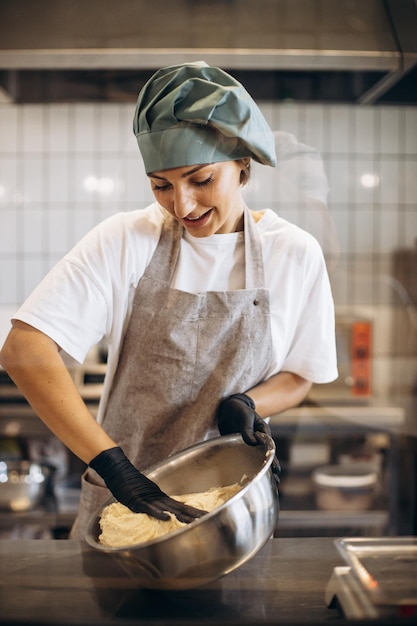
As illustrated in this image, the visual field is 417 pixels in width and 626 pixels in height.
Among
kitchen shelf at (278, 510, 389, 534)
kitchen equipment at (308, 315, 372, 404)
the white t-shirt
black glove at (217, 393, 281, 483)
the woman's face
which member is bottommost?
kitchen shelf at (278, 510, 389, 534)

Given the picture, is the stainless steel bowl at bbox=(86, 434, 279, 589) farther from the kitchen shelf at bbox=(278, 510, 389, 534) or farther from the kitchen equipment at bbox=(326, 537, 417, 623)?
the kitchen shelf at bbox=(278, 510, 389, 534)

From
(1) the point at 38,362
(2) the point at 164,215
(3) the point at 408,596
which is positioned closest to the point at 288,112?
(2) the point at 164,215

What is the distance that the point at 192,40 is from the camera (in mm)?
799

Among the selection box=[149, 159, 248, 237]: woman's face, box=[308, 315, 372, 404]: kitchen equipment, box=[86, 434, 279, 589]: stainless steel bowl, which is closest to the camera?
box=[86, 434, 279, 589]: stainless steel bowl

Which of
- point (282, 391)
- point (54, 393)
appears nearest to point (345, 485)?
point (282, 391)

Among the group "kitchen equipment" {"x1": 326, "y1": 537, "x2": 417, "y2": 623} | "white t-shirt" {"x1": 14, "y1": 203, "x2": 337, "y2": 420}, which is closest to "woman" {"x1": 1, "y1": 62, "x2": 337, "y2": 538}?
"white t-shirt" {"x1": 14, "y1": 203, "x2": 337, "y2": 420}

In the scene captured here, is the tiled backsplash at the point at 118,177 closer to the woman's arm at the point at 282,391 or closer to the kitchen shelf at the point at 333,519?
the woman's arm at the point at 282,391

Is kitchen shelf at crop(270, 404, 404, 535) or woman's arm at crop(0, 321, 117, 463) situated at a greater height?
woman's arm at crop(0, 321, 117, 463)

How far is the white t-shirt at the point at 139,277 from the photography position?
2.65 feet

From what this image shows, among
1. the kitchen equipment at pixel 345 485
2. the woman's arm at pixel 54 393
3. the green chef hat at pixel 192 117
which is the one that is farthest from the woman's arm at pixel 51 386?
the kitchen equipment at pixel 345 485

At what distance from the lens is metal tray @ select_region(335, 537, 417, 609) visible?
721 mm

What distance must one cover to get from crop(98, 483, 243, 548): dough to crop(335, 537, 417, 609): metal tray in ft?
0.57

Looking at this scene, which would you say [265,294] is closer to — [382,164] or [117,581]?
[382,164]

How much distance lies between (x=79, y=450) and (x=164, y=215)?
0.99ft
